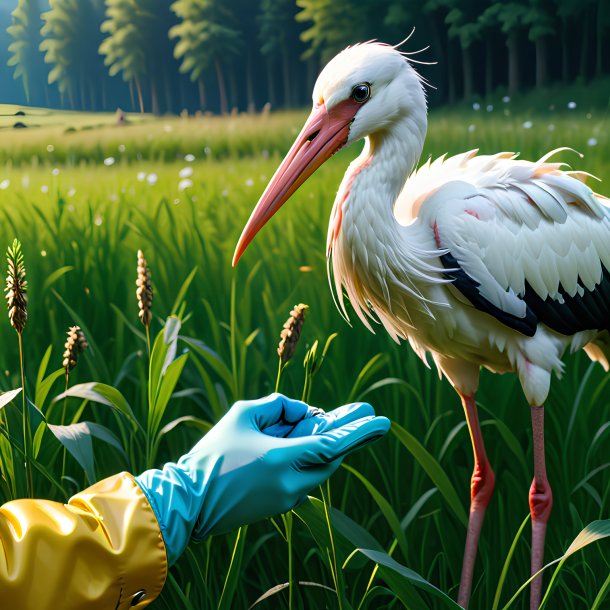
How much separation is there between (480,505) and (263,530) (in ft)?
1.35

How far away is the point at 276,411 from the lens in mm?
1111

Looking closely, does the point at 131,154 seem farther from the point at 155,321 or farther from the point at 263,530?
the point at 263,530

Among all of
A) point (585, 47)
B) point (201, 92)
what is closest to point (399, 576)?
point (201, 92)

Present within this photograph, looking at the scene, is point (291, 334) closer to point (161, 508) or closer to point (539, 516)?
point (161, 508)

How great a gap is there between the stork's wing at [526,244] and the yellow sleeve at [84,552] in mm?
670

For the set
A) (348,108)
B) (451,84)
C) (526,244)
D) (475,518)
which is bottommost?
(475,518)

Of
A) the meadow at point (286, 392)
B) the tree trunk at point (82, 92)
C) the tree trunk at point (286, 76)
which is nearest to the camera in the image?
the meadow at point (286, 392)

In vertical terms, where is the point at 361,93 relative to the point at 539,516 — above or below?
above

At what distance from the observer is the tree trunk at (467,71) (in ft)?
11.2

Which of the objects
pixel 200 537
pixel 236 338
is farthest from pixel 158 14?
pixel 200 537

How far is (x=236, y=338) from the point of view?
5.81 ft

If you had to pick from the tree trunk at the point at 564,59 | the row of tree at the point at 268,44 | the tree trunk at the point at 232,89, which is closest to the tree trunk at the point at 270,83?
the row of tree at the point at 268,44

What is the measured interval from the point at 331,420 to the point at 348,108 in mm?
529

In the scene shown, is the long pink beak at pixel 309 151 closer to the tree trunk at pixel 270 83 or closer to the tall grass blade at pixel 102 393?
the tall grass blade at pixel 102 393
